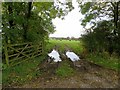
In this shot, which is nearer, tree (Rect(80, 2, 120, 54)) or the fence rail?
the fence rail

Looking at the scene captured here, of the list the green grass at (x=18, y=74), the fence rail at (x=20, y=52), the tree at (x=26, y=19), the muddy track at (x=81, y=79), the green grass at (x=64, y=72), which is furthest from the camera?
the tree at (x=26, y=19)

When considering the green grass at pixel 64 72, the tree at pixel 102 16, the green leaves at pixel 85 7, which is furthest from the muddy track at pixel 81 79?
the green leaves at pixel 85 7

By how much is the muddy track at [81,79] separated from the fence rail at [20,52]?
2.21 m

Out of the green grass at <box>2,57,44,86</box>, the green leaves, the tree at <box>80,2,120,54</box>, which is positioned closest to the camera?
the green grass at <box>2,57,44,86</box>

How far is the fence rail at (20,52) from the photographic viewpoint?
37.6 ft

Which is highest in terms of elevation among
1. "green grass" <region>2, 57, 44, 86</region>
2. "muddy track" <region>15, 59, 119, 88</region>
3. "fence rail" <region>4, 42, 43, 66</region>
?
"fence rail" <region>4, 42, 43, 66</region>

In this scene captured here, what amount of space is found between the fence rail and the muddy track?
2210 millimetres

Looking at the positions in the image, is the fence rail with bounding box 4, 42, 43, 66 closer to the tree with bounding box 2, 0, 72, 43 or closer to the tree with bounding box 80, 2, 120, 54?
the tree with bounding box 2, 0, 72, 43

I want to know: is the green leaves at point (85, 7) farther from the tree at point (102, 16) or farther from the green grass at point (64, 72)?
the green grass at point (64, 72)

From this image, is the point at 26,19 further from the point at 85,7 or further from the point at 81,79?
the point at 81,79

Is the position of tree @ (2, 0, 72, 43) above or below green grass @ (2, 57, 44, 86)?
above

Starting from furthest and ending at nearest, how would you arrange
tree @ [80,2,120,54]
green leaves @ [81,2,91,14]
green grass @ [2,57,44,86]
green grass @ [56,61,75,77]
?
1. green leaves @ [81,2,91,14]
2. tree @ [80,2,120,54]
3. green grass @ [56,61,75,77]
4. green grass @ [2,57,44,86]

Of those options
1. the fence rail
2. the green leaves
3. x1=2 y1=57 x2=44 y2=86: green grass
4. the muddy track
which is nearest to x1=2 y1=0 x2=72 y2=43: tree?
the fence rail

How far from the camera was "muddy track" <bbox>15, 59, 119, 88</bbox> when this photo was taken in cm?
812
